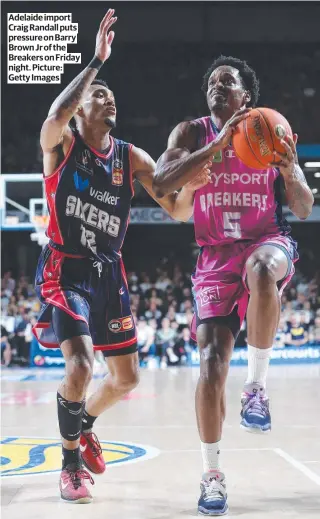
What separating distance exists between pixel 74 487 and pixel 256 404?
1128 millimetres

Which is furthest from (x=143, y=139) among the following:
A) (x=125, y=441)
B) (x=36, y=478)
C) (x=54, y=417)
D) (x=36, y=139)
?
(x=36, y=478)

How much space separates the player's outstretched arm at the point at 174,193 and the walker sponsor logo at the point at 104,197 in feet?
0.73

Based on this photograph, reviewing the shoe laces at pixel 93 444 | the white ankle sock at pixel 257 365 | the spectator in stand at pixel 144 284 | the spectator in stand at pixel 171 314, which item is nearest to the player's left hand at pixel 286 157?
the white ankle sock at pixel 257 365

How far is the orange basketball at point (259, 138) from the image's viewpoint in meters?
3.89

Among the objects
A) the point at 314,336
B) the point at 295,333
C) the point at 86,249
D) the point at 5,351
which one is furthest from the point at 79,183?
the point at 314,336

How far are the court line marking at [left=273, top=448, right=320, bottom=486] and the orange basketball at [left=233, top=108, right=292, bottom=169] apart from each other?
1982mm

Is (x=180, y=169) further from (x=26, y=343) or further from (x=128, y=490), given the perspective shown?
(x=26, y=343)

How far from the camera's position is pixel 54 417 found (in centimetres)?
800

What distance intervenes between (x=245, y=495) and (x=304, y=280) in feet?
55.4

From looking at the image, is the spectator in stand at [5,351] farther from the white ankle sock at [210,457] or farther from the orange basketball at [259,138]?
the orange basketball at [259,138]

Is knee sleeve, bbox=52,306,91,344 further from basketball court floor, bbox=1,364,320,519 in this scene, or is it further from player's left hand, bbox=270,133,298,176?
player's left hand, bbox=270,133,298,176

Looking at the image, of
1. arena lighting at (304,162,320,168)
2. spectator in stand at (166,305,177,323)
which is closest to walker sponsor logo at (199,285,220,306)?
spectator in stand at (166,305,177,323)

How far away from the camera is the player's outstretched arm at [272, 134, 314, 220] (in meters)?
3.93

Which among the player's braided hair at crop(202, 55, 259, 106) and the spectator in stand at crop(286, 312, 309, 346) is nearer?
the player's braided hair at crop(202, 55, 259, 106)
